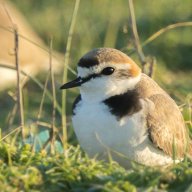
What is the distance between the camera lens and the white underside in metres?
5.25

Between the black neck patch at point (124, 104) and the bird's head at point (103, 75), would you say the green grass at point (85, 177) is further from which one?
the bird's head at point (103, 75)

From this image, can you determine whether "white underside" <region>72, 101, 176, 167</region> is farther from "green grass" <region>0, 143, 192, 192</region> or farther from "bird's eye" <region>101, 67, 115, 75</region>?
"green grass" <region>0, 143, 192, 192</region>

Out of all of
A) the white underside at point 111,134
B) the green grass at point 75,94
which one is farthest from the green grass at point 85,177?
the white underside at point 111,134

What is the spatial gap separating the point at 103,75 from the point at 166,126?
0.53m

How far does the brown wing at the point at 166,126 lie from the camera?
5459 mm

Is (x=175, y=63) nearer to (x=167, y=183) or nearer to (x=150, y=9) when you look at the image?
(x=150, y=9)

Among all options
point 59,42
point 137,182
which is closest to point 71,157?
point 137,182

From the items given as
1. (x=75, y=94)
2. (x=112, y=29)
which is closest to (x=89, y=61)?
(x=75, y=94)

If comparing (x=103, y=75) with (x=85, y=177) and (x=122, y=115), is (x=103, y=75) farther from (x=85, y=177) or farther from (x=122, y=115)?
(x=85, y=177)

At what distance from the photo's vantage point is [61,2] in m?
13.9

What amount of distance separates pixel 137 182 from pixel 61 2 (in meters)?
9.51

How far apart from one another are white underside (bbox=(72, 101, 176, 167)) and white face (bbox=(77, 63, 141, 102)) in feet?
0.24

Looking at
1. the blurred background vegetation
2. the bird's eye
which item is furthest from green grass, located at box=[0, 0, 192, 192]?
the bird's eye

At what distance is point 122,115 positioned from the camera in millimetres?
5273
